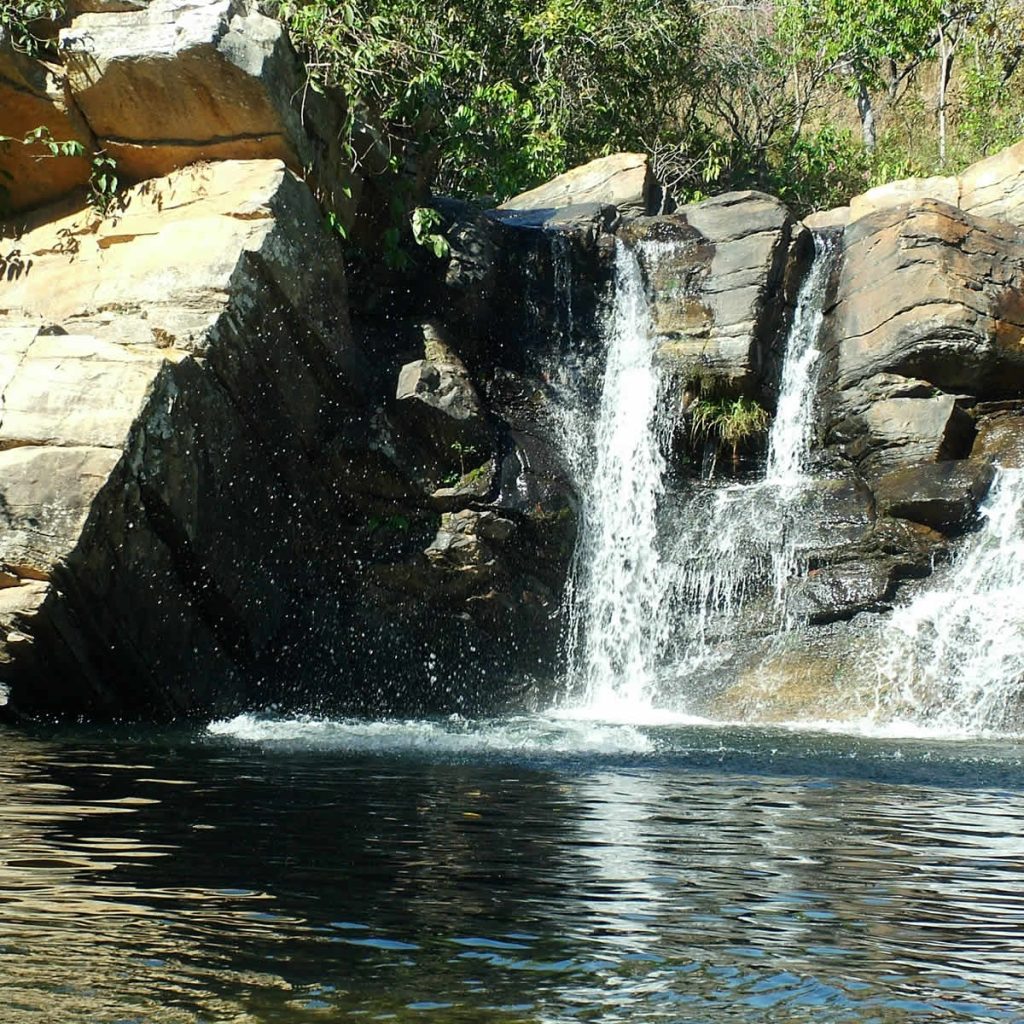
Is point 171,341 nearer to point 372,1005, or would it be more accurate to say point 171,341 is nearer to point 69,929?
point 69,929

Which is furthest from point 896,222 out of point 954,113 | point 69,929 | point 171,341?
point 954,113

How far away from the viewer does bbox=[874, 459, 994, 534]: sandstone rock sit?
13328 millimetres

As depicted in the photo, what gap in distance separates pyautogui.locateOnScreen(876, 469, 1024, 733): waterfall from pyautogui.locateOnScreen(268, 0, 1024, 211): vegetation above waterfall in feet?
26.5

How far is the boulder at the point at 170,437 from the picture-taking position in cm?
1034

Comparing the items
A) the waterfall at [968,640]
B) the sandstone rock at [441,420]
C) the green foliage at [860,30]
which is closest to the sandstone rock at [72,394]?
the sandstone rock at [441,420]

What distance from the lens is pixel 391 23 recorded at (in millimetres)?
14203

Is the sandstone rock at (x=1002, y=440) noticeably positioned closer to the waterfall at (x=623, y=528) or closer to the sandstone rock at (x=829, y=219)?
the waterfall at (x=623, y=528)

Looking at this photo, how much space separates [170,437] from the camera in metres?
10.9

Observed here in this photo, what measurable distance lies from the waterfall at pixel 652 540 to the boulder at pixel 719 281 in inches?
13.7

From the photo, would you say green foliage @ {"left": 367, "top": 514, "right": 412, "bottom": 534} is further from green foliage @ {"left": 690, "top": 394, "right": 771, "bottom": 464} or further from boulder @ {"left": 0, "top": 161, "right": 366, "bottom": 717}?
green foliage @ {"left": 690, "top": 394, "right": 771, "bottom": 464}

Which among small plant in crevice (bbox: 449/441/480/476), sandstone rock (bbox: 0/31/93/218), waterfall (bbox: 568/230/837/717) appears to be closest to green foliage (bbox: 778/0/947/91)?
waterfall (bbox: 568/230/837/717)

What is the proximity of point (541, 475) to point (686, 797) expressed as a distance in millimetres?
7161

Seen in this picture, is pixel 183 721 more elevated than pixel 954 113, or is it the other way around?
pixel 954 113

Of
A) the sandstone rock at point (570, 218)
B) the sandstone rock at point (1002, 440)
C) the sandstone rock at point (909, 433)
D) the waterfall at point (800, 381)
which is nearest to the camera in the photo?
the sandstone rock at point (909, 433)
